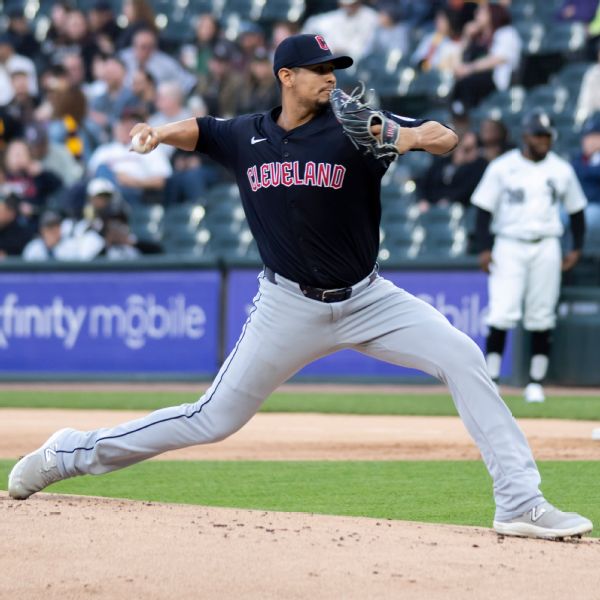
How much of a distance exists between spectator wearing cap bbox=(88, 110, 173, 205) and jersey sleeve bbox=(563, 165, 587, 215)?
5365mm

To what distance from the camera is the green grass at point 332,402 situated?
1044 centimetres

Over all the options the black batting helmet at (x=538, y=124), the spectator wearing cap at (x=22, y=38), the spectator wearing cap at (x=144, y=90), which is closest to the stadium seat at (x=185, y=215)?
the spectator wearing cap at (x=144, y=90)

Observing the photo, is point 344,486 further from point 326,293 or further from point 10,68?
point 10,68

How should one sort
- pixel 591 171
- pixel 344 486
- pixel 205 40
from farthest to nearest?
pixel 205 40
pixel 591 171
pixel 344 486

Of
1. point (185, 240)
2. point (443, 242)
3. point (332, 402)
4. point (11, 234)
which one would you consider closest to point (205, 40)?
point (185, 240)

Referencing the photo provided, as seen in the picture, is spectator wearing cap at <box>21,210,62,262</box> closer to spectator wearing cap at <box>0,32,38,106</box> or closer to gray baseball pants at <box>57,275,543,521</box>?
spectator wearing cap at <box>0,32,38,106</box>

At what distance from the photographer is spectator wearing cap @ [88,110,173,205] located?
14.9 meters

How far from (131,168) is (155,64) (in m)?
1.93

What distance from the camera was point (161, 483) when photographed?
22.4 ft

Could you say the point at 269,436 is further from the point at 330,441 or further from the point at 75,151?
the point at 75,151

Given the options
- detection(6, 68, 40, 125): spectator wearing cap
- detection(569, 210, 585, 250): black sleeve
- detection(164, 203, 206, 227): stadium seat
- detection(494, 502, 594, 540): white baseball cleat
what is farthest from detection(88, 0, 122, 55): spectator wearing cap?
detection(494, 502, 594, 540): white baseball cleat

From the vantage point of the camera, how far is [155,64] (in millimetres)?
16281

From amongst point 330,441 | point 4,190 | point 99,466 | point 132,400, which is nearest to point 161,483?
point 99,466

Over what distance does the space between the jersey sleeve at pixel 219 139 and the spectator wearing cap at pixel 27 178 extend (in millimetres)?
9842
